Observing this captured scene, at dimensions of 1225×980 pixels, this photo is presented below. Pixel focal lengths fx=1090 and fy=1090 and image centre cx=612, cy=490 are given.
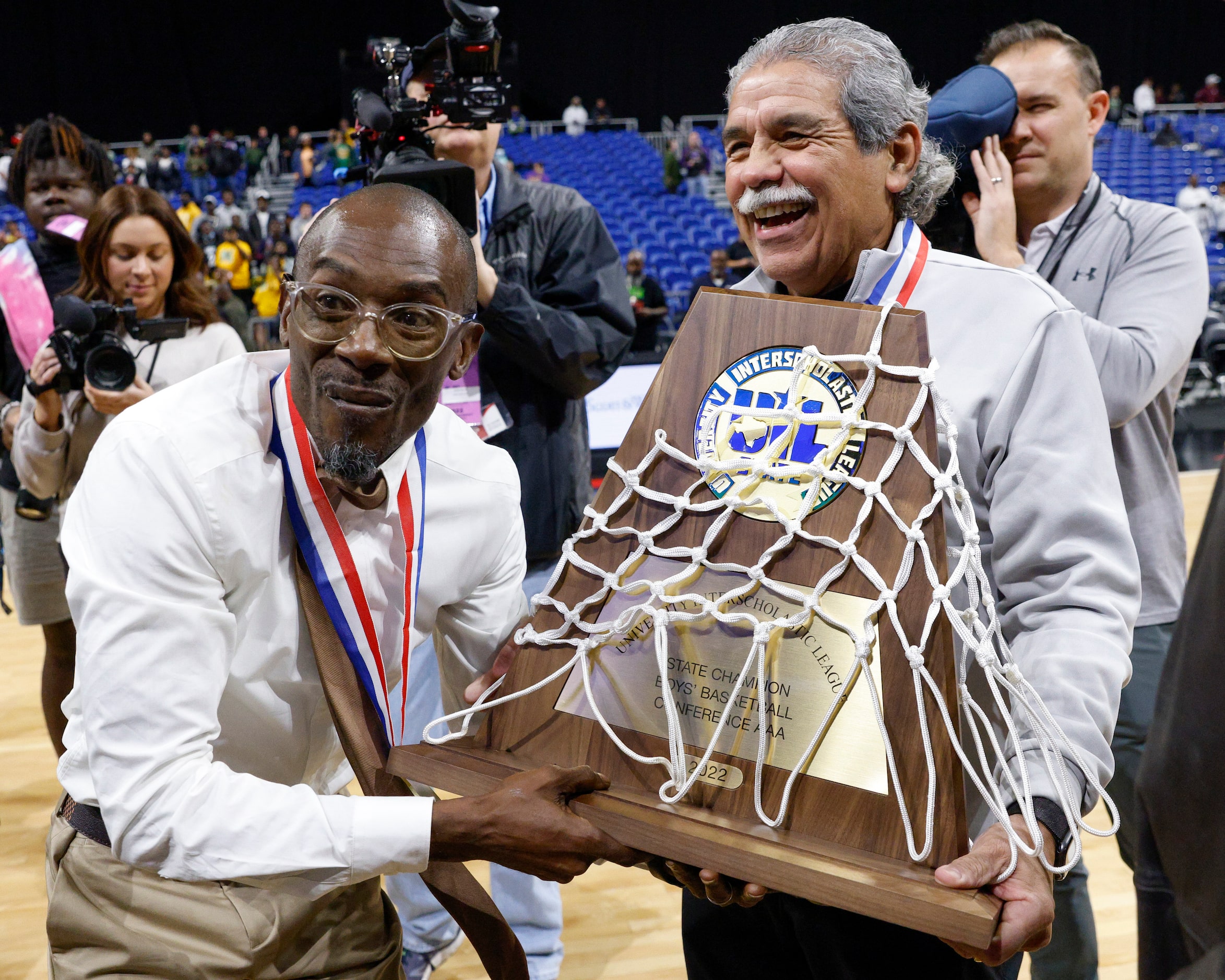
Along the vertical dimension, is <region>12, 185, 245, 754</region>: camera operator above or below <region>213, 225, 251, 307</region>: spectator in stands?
above

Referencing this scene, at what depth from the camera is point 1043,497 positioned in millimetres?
1091

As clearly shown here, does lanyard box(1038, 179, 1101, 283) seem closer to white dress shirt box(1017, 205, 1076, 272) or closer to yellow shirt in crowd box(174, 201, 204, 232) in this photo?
white dress shirt box(1017, 205, 1076, 272)

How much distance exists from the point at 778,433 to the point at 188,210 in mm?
11743

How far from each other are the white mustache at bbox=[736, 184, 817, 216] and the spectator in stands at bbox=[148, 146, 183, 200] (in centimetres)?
1269

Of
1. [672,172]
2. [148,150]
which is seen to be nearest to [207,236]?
[148,150]

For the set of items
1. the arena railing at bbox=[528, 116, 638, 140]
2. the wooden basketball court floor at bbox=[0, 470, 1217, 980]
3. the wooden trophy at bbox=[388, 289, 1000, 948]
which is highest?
the arena railing at bbox=[528, 116, 638, 140]

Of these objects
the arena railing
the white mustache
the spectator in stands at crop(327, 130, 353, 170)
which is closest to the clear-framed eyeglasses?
the white mustache

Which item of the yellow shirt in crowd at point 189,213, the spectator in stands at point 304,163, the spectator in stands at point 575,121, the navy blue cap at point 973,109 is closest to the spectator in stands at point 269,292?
the yellow shirt in crowd at point 189,213

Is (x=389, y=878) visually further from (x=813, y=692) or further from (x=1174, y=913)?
(x=1174, y=913)

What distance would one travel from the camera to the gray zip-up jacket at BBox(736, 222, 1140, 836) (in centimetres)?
105

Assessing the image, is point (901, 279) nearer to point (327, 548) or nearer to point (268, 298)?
point (327, 548)

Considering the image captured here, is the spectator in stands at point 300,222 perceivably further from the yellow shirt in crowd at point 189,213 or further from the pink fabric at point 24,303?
the pink fabric at point 24,303

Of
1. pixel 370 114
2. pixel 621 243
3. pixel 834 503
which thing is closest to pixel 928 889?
pixel 834 503

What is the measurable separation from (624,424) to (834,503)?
13.4 feet
